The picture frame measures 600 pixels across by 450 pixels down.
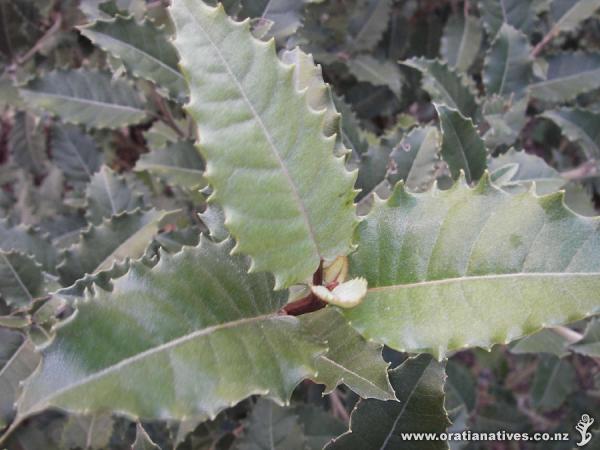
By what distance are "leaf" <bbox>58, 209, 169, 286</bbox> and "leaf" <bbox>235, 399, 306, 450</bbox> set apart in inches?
15.3

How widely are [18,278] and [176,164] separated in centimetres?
41

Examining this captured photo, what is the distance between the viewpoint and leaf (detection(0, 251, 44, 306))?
3.23 ft

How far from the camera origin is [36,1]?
→ 1.50 m

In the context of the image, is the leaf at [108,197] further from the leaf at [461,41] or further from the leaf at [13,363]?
the leaf at [461,41]

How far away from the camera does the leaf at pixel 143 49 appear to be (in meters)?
1.02

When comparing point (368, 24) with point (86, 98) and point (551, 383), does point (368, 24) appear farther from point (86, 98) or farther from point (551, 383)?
point (551, 383)

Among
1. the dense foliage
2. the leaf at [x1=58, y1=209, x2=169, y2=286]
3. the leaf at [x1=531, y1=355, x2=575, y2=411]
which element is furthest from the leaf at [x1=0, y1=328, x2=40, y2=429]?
the leaf at [x1=531, y1=355, x2=575, y2=411]

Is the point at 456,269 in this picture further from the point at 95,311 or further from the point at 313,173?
the point at 95,311

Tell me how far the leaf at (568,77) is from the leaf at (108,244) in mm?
977

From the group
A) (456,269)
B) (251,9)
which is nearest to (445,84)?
(251,9)

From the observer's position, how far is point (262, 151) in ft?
1.85

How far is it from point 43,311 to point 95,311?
1.69 feet

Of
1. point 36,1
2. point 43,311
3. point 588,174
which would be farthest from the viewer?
point 36,1

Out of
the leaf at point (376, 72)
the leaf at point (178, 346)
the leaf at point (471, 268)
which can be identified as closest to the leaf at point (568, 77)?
the leaf at point (376, 72)
